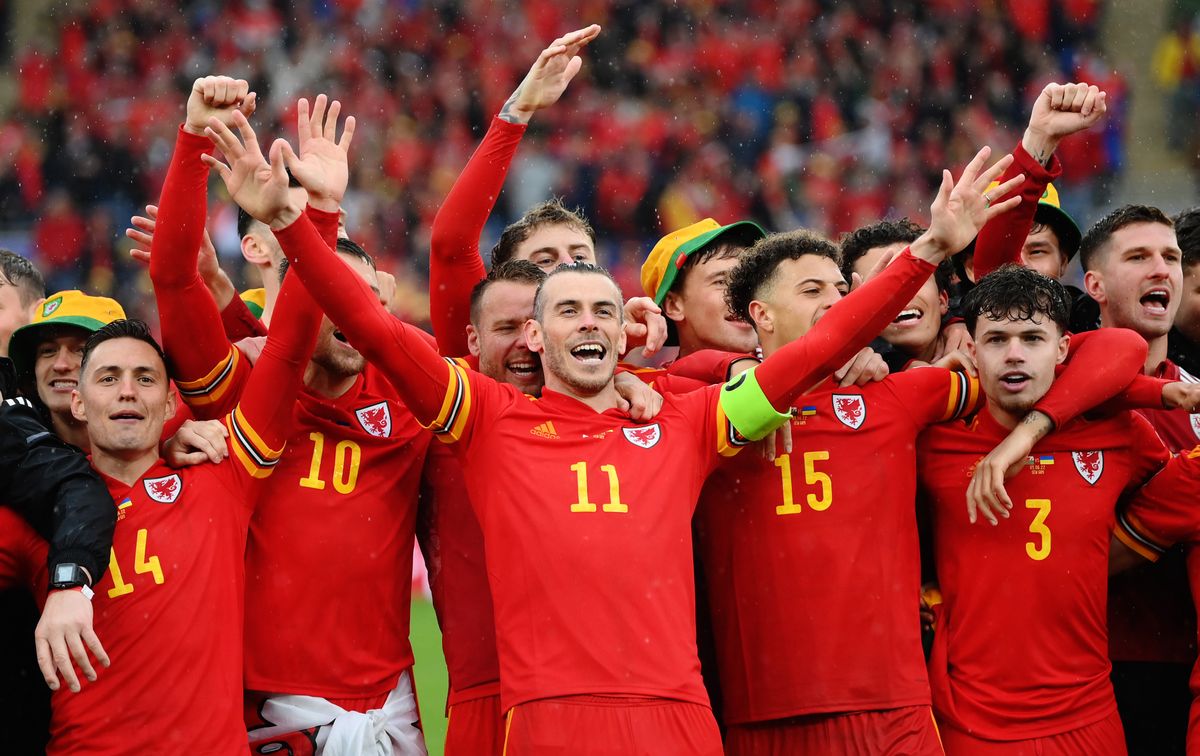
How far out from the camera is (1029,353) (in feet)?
15.9

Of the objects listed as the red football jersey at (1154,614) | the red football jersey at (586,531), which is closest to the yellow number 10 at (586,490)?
the red football jersey at (586,531)

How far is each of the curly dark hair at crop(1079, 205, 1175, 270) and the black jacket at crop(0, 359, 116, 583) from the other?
11.8 ft

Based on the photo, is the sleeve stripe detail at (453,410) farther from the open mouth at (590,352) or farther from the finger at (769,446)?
the finger at (769,446)

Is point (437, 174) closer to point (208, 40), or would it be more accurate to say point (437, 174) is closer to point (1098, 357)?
point (208, 40)

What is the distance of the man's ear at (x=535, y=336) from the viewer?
475 centimetres

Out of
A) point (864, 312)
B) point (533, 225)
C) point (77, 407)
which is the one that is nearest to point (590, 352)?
point (864, 312)

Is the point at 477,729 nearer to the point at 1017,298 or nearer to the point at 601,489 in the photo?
the point at 601,489

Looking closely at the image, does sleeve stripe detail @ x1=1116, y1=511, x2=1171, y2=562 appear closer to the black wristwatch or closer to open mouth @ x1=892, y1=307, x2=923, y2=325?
open mouth @ x1=892, y1=307, x2=923, y2=325

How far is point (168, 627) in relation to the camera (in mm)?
4492

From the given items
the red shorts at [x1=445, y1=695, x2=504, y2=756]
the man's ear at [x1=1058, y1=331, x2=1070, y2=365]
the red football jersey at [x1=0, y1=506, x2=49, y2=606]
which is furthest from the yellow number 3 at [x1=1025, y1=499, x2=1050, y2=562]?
the red football jersey at [x1=0, y1=506, x2=49, y2=606]

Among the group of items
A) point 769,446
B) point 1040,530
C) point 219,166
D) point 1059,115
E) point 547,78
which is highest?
point 547,78

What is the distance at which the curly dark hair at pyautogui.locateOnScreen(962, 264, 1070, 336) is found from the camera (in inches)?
191

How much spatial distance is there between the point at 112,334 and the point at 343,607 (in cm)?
115

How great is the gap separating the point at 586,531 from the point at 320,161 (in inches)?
59.7
